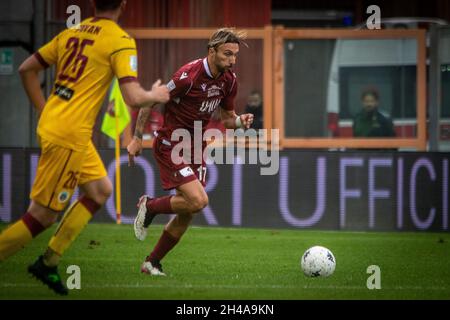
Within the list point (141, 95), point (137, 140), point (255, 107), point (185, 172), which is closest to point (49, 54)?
point (141, 95)

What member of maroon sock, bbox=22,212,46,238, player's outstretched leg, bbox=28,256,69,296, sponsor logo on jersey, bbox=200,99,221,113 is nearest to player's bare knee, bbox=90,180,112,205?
maroon sock, bbox=22,212,46,238

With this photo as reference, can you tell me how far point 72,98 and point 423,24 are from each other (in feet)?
44.5

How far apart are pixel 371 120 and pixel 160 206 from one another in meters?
7.00

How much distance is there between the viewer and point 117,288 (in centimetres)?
855

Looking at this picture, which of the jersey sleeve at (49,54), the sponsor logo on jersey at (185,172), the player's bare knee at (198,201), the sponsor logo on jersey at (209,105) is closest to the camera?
the jersey sleeve at (49,54)

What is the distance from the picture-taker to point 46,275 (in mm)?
7902

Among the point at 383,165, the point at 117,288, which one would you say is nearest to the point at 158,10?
the point at 383,165

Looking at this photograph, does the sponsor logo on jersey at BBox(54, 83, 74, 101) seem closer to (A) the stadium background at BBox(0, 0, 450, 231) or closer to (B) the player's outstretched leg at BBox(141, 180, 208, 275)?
(B) the player's outstretched leg at BBox(141, 180, 208, 275)

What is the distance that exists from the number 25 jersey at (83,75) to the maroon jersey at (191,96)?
80.3 inches

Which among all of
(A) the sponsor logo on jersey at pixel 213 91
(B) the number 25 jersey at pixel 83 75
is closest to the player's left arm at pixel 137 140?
(A) the sponsor logo on jersey at pixel 213 91

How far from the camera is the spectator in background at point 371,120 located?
632 inches

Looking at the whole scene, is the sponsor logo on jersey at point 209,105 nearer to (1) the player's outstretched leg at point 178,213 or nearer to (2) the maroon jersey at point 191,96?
(2) the maroon jersey at point 191,96

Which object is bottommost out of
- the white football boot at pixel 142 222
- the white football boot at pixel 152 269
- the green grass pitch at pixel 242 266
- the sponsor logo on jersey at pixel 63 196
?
the green grass pitch at pixel 242 266

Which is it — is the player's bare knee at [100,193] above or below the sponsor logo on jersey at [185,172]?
below
